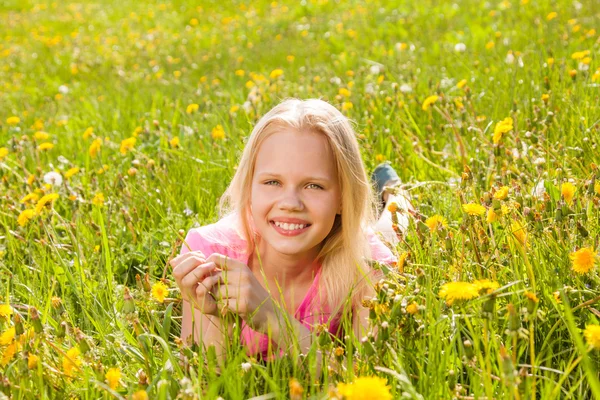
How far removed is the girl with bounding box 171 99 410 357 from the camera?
1.89 metres

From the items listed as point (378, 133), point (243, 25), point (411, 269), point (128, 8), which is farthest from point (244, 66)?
point (128, 8)

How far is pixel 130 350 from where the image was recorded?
1700 mm

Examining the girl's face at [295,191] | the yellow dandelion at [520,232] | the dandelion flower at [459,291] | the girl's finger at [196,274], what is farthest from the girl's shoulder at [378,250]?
the dandelion flower at [459,291]

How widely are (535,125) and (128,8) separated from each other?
9.20 meters

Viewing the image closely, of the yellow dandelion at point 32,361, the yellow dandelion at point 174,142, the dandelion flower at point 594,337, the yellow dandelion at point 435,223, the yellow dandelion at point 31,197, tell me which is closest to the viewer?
the dandelion flower at point 594,337

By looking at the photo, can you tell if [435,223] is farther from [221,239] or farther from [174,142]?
[174,142]

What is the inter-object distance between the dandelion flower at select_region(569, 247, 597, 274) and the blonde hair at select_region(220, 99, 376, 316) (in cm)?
64

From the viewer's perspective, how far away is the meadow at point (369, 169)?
149cm

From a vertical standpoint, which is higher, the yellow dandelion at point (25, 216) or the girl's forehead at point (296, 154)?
the girl's forehead at point (296, 154)

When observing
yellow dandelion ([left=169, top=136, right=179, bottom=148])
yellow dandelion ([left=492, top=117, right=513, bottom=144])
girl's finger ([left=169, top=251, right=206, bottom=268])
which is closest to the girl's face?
girl's finger ([left=169, top=251, right=206, bottom=268])

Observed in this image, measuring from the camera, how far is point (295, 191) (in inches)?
80.4

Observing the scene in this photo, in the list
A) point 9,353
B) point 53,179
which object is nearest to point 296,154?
point 9,353

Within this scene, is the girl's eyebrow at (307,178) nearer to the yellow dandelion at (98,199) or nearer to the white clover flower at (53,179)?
the yellow dandelion at (98,199)

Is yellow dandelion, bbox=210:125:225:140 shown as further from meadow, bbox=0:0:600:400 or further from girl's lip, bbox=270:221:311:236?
girl's lip, bbox=270:221:311:236
